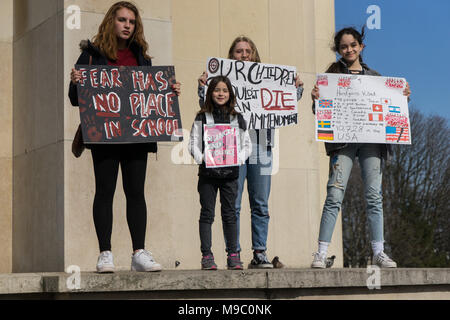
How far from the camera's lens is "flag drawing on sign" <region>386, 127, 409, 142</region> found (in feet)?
22.5

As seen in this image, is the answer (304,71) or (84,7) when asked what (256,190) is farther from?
(304,71)

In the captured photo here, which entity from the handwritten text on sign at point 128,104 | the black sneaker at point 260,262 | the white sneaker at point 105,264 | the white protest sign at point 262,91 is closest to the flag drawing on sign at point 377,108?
the white protest sign at point 262,91

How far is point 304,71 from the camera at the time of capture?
9.38 meters

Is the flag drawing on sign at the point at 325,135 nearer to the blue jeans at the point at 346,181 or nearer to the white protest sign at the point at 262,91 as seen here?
the blue jeans at the point at 346,181

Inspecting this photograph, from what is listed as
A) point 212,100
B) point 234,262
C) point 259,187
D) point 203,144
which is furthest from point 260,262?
point 212,100

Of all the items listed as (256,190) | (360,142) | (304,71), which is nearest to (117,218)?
(256,190)

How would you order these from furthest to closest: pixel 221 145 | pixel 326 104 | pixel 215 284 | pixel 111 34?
pixel 326 104
pixel 221 145
pixel 111 34
pixel 215 284

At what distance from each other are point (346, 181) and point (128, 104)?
2.14 m

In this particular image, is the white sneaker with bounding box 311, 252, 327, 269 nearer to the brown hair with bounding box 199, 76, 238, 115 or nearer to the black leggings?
the brown hair with bounding box 199, 76, 238, 115

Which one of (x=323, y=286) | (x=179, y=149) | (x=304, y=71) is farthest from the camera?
(x=304, y=71)

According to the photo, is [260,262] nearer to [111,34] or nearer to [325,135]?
[325,135]

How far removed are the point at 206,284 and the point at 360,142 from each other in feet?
7.43

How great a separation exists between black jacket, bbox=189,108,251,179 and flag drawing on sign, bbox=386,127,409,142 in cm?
140

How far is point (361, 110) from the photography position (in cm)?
685
